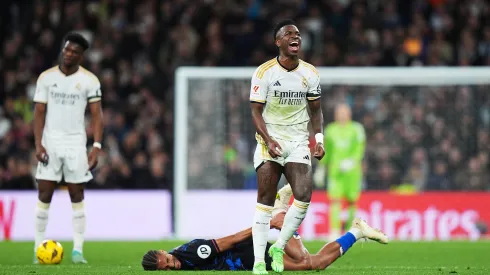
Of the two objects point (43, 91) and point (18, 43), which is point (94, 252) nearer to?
point (43, 91)

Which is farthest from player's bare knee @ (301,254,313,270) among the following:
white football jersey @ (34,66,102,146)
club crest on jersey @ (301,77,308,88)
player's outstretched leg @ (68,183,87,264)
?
white football jersey @ (34,66,102,146)

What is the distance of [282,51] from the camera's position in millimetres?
9625

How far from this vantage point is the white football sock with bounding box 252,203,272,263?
9.40m

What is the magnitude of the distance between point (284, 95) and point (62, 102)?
321 centimetres

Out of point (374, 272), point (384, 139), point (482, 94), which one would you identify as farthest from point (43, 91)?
point (482, 94)

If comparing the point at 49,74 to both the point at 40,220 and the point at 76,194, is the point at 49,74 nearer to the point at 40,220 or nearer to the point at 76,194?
the point at 76,194

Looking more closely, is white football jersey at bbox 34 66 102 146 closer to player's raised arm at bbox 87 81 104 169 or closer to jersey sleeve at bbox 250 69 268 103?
player's raised arm at bbox 87 81 104 169

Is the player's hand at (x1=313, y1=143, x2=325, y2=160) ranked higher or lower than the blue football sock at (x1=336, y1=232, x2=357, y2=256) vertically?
higher

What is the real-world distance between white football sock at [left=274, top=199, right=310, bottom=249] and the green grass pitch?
0.57 m

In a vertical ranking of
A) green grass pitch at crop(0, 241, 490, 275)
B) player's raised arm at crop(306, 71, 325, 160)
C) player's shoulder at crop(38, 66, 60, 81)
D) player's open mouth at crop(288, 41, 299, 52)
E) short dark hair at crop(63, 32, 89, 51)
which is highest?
short dark hair at crop(63, 32, 89, 51)

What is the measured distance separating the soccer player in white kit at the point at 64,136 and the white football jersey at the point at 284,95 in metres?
2.80

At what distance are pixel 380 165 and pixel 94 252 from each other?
276 inches

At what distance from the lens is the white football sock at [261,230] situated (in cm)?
940

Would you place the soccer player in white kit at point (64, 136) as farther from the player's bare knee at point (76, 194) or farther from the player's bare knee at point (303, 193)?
the player's bare knee at point (303, 193)
